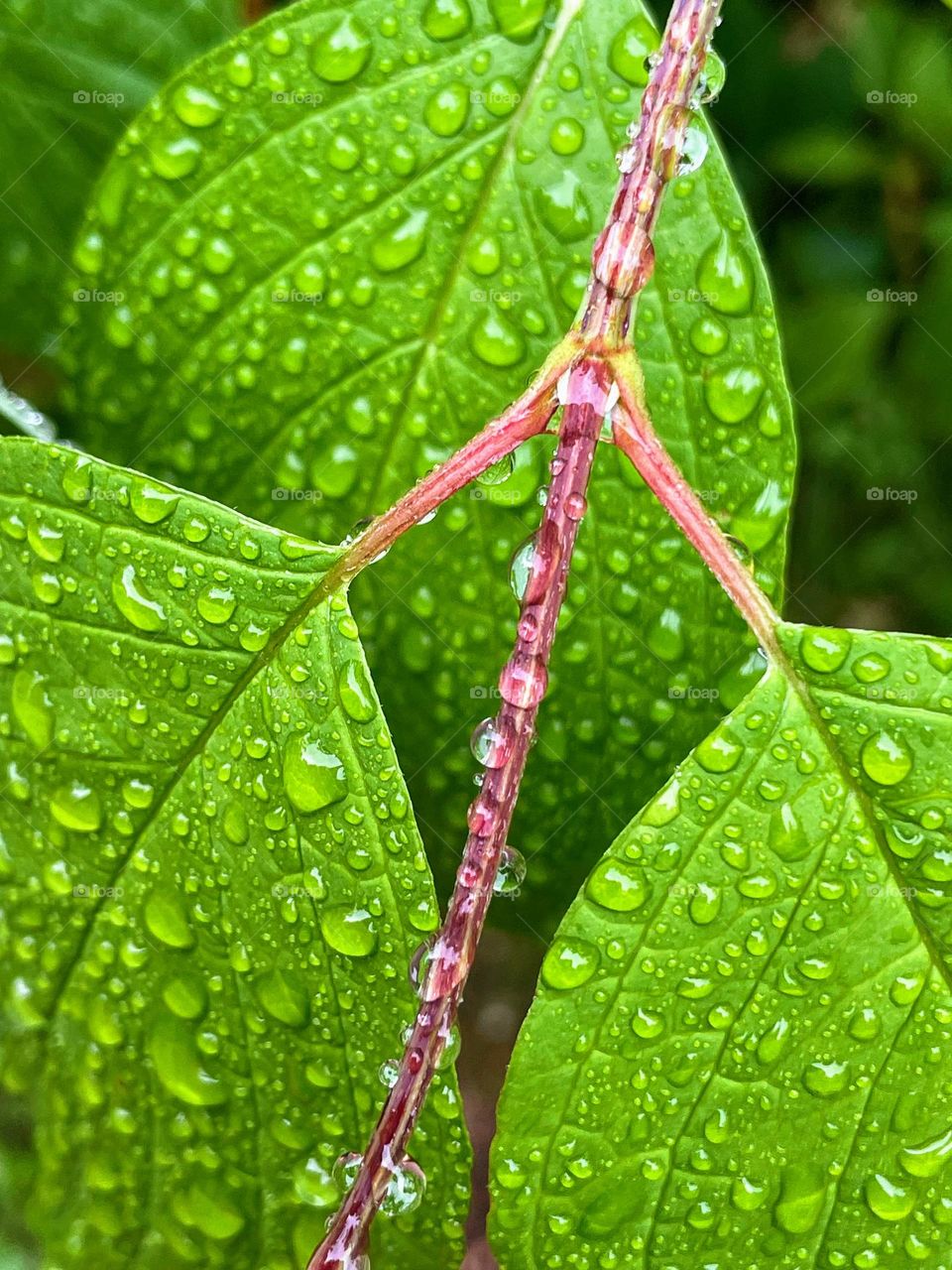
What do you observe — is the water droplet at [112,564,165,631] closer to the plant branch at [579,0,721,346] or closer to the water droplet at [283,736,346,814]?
the water droplet at [283,736,346,814]

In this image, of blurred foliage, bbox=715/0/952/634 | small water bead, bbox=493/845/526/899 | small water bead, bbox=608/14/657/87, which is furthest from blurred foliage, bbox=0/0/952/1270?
small water bead, bbox=493/845/526/899

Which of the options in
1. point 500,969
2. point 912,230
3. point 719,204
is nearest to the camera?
point 719,204

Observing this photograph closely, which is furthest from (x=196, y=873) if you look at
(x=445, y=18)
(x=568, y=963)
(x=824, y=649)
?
(x=445, y=18)

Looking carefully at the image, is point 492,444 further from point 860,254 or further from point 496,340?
point 860,254

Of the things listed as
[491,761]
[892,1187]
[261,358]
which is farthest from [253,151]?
[892,1187]

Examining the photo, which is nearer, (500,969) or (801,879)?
(801,879)

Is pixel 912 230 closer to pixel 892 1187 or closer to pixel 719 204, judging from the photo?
pixel 719 204

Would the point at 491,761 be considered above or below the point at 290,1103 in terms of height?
above
